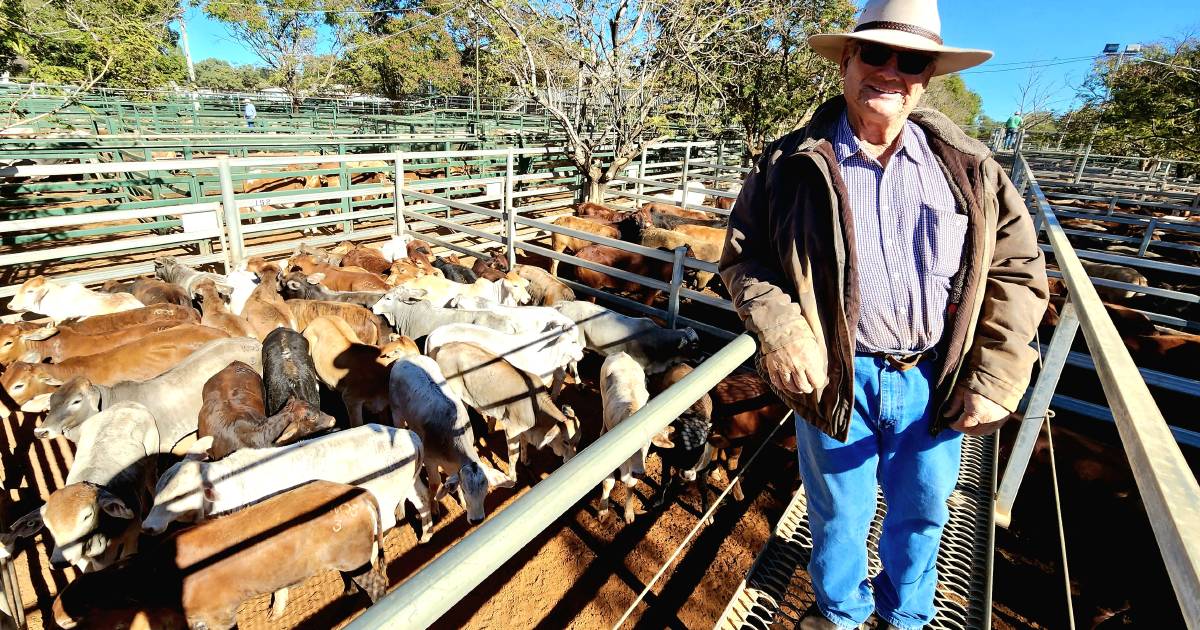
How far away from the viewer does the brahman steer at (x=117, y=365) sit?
434cm

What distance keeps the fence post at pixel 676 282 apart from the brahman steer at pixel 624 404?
1158 millimetres

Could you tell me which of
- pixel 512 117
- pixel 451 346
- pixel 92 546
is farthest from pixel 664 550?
pixel 512 117

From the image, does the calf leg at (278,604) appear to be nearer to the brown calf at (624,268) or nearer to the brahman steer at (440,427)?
the brahman steer at (440,427)

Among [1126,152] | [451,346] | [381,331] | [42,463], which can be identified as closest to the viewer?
[42,463]

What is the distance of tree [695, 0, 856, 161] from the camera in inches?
555

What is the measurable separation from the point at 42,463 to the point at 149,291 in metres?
2.33

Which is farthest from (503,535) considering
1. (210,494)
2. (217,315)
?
(217,315)

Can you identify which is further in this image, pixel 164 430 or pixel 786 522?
A: pixel 164 430

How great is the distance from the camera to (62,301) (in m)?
5.72

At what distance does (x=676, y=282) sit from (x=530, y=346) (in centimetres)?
173

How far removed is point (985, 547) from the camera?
2695 millimetres

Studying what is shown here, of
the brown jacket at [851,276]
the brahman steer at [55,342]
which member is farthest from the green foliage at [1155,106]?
the brahman steer at [55,342]

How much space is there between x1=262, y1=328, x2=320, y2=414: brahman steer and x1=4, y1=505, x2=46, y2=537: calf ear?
4.62ft

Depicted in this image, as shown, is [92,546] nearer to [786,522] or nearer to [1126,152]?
[786,522]
